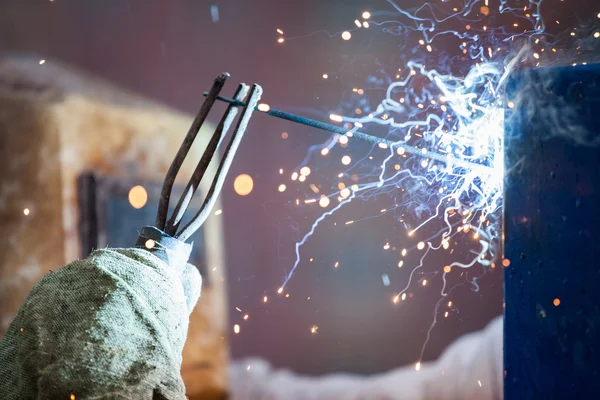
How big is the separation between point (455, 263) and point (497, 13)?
940 millimetres

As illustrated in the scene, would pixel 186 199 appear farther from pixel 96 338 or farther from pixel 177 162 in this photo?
pixel 96 338

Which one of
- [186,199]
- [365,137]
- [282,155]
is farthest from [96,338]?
[282,155]

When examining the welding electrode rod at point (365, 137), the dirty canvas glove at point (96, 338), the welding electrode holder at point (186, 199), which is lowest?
the dirty canvas glove at point (96, 338)

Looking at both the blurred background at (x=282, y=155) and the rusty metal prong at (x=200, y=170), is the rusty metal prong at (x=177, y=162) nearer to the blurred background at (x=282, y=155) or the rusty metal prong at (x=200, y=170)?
the rusty metal prong at (x=200, y=170)

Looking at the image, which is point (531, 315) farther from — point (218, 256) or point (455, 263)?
point (218, 256)

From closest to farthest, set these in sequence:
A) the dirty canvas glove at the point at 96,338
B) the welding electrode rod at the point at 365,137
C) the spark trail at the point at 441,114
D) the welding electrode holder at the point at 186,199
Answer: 1. the dirty canvas glove at the point at 96,338
2. the welding electrode holder at the point at 186,199
3. the welding electrode rod at the point at 365,137
4. the spark trail at the point at 441,114

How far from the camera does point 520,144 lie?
118 centimetres

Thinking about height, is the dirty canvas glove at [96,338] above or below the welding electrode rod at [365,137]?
below

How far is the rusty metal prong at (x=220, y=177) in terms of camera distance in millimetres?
1319

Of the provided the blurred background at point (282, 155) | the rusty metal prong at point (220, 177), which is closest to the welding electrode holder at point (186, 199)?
the rusty metal prong at point (220, 177)

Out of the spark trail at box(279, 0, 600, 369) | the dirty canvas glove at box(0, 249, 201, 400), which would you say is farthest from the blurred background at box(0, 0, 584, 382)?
the dirty canvas glove at box(0, 249, 201, 400)

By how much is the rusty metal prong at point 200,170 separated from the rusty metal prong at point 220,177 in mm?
23

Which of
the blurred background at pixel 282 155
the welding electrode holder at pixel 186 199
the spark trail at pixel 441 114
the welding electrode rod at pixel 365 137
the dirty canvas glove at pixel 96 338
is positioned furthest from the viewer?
the blurred background at pixel 282 155

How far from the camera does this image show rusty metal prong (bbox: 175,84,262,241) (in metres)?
1.32
